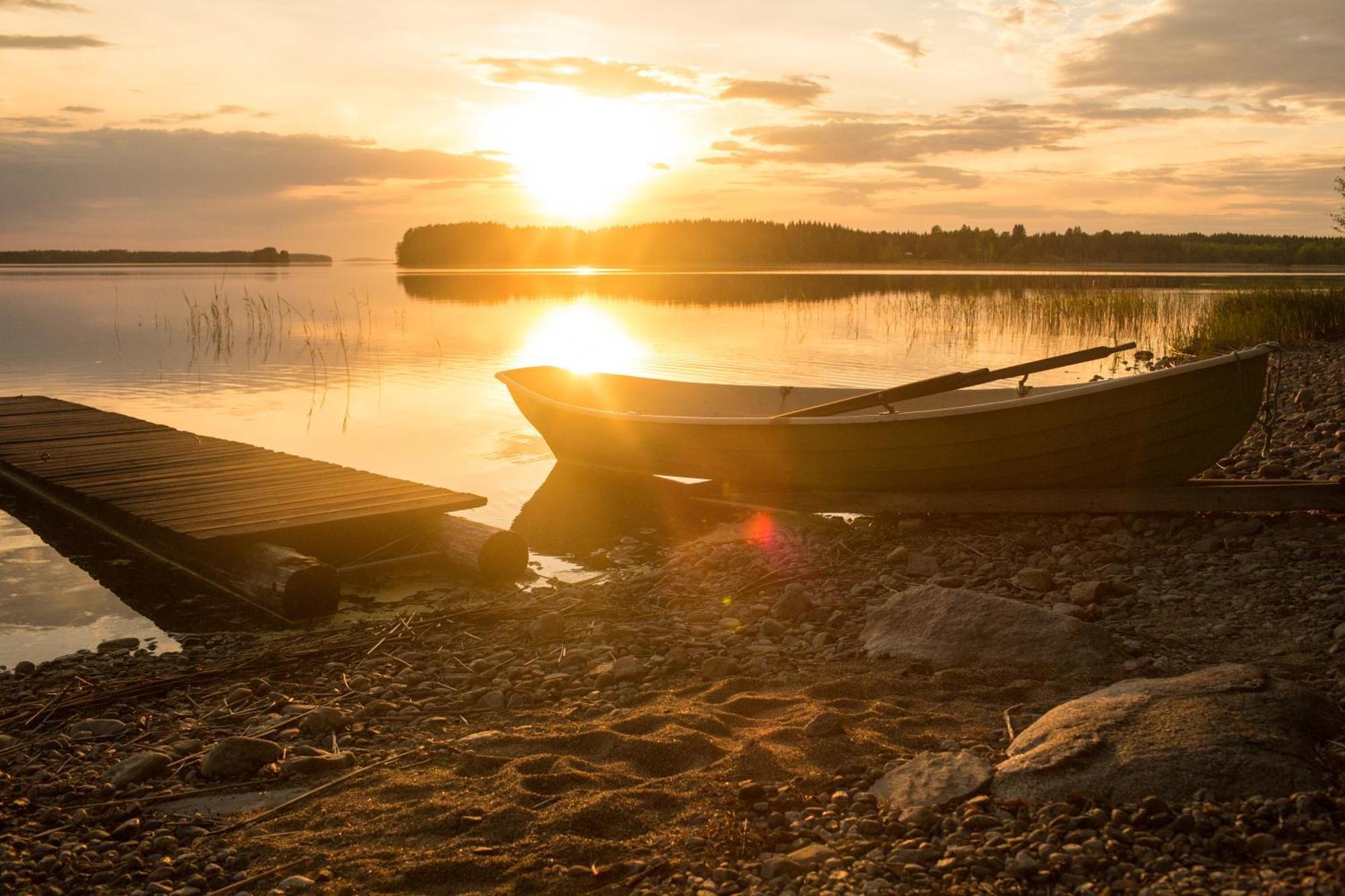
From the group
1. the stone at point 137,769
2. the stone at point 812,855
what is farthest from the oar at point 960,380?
the stone at point 137,769

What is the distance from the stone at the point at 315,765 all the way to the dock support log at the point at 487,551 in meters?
3.34

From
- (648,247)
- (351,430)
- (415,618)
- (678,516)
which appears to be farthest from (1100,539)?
(648,247)

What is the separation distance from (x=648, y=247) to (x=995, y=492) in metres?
105

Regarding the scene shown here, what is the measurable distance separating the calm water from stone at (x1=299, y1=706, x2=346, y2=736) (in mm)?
2449

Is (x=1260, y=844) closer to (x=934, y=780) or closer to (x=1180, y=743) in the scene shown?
(x=1180, y=743)

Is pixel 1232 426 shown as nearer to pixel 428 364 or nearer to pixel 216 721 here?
pixel 216 721

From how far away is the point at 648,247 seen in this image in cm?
11088

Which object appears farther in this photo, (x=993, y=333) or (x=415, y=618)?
(x=993, y=333)

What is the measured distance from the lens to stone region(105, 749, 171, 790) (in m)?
4.10

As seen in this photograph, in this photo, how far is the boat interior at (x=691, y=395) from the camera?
10250 mm

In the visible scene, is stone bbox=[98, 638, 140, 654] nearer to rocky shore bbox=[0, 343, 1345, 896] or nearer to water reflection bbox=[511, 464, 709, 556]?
rocky shore bbox=[0, 343, 1345, 896]

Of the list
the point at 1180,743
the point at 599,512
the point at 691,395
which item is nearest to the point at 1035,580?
the point at 1180,743

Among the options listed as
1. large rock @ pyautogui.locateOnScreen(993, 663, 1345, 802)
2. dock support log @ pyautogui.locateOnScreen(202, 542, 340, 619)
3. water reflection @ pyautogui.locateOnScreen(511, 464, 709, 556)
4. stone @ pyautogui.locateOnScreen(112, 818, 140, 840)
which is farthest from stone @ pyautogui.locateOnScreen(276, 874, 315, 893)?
water reflection @ pyautogui.locateOnScreen(511, 464, 709, 556)

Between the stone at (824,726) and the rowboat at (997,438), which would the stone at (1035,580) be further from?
the stone at (824,726)
